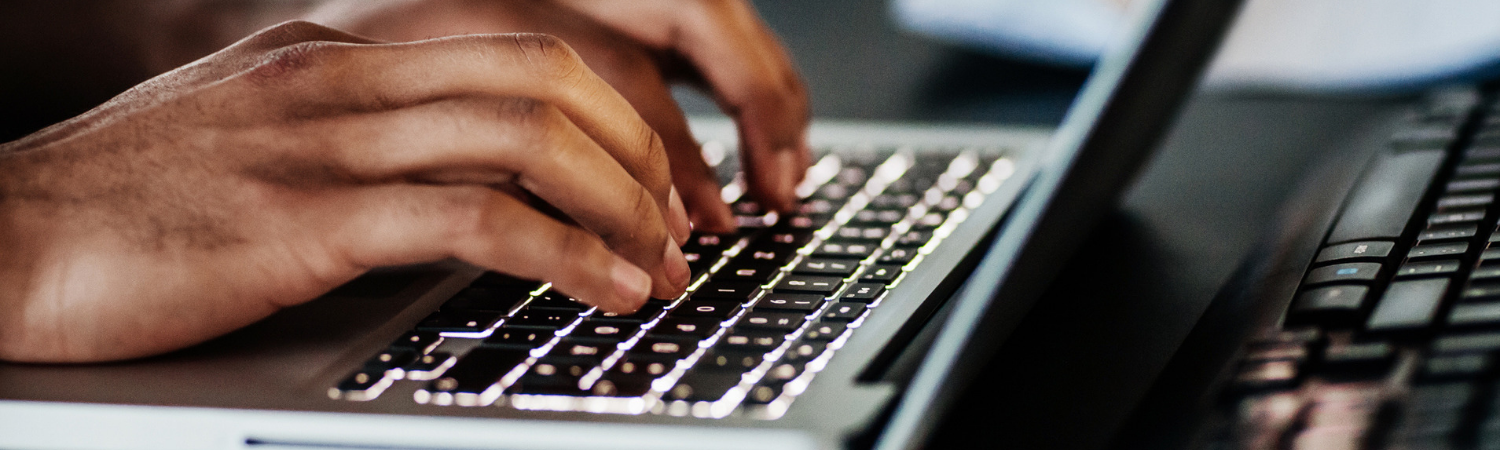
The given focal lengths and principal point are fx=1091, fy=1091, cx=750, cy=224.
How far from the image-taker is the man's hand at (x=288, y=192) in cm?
40

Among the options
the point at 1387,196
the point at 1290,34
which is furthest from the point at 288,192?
the point at 1290,34

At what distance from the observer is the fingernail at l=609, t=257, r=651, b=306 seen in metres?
0.42

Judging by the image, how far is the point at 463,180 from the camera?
1.39 ft

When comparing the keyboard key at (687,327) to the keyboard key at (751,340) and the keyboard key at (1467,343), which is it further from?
the keyboard key at (1467,343)

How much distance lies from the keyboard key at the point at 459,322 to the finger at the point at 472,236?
2 centimetres

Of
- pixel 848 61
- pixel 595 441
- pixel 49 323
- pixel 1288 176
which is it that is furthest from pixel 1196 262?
pixel 848 61

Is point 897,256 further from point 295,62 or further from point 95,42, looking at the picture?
point 95,42

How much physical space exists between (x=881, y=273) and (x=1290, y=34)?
83 centimetres

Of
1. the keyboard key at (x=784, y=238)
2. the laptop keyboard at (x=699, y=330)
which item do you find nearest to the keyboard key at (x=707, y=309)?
the laptop keyboard at (x=699, y=330)

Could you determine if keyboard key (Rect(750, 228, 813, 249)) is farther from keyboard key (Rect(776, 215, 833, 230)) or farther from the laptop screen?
the laptop screen

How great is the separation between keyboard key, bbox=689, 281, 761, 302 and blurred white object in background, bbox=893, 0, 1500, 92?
644 mm

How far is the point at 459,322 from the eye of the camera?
1.38 feet

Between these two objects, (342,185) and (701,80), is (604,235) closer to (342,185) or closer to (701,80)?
(342,185)

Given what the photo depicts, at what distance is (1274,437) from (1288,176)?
47 centimetres
